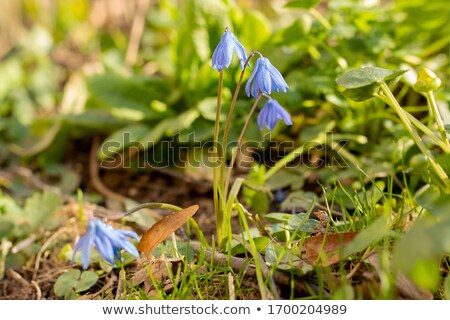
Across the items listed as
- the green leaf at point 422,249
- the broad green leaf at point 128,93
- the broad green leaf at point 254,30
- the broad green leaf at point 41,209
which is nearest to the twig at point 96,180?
the broad green leaf at point 128,93

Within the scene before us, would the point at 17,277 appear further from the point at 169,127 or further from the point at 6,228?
the point at 169,127

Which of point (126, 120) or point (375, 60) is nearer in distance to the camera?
point (375, 60)

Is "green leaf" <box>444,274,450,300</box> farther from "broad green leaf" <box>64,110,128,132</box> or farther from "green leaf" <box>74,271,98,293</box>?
"broad green leaf" <box>64,110,128,132</box>

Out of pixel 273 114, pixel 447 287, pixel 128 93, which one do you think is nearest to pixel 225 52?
pixel 273 114

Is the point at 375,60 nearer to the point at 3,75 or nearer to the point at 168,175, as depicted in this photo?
the point at 168,175

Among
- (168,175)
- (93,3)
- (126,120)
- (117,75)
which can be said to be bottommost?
(168,175)
